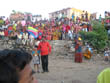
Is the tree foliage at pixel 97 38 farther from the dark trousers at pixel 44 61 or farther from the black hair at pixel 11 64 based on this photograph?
the black hair at pixel 11 64

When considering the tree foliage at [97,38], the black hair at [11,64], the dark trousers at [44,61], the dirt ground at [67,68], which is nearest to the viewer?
the black hair at [11,64]

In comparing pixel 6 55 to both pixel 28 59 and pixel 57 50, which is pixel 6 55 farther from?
pixel 57 50

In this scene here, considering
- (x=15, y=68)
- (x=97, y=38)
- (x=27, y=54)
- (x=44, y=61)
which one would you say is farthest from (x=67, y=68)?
→ (x=15, y=68)

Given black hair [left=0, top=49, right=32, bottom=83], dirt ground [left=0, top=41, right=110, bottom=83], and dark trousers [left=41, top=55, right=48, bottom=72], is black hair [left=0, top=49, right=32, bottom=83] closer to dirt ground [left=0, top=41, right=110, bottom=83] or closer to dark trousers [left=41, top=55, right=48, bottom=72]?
dirt ground [left=0, top=41, right=110, bottom=83]

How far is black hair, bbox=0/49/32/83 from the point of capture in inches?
35.3

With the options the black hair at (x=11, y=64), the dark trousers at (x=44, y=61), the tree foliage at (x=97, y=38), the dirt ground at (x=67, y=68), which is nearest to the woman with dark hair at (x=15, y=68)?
the black hair at (x=11, y=64)

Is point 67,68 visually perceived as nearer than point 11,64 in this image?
No

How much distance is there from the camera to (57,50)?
14.6 m

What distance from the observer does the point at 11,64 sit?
936mm

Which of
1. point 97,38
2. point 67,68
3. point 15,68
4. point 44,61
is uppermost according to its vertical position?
point 15,68

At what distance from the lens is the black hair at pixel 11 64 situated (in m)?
0.90

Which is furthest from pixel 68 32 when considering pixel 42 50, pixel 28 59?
pixel 28 59

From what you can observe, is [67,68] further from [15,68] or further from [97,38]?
[15,68]

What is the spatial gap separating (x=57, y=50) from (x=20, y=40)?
10.2 feet
